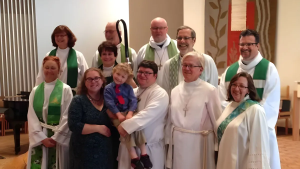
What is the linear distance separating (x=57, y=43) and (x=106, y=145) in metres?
1.38

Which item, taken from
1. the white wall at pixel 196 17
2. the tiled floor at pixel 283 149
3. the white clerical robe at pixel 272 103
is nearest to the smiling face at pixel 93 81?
the white clerical robe at pixel 272 103

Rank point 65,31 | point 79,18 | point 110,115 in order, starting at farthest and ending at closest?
point 79,18, point 65,31, point 110,115

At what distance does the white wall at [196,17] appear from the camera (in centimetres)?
604

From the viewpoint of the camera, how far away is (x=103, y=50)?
9.93 feet

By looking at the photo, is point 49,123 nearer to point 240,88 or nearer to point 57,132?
point 57,132

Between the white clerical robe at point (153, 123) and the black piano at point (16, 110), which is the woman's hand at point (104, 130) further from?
the black piano at point (16, 110)

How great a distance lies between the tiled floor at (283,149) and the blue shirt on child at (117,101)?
2957mm

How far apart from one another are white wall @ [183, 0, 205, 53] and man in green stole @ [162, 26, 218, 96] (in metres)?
3.05

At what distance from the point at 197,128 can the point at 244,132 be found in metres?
0.38

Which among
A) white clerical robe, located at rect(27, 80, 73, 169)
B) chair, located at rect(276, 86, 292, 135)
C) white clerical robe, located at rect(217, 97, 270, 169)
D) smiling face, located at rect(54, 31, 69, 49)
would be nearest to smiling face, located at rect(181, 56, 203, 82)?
white clerical robe, located at rect(217, 97, 270, 169)

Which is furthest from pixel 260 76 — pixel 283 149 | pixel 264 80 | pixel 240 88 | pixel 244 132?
pixel 283 149

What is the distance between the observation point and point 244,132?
7.30ft

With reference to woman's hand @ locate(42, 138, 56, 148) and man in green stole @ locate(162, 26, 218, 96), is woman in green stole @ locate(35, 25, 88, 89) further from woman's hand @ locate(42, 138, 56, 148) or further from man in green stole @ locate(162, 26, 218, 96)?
man in green stole @ locate(162, 26, 218, 96)

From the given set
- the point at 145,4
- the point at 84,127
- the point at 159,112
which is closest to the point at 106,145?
the point at 84,127
